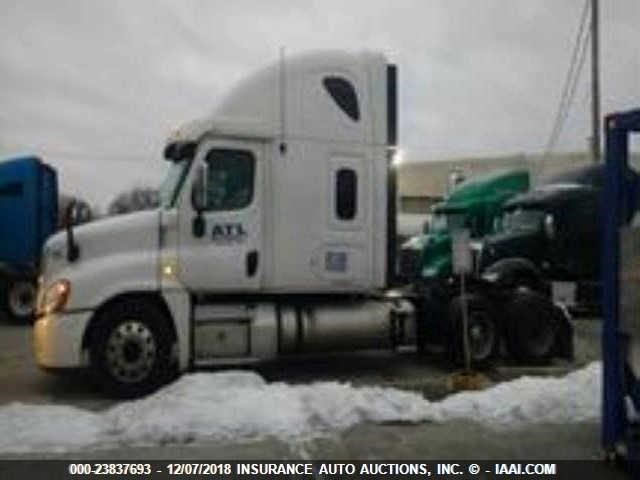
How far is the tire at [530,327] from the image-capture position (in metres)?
14.9

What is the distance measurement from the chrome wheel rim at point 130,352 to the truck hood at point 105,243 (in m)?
0.84

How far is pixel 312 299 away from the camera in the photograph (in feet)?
46.0

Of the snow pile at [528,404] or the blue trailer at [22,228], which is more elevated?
the blue trailer at [22,228]

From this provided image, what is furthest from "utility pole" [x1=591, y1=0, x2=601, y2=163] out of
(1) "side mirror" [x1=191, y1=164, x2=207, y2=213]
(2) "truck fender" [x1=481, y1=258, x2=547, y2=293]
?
(1) "side mirror" [x1=191, y1=164, x2=207, y2=213]

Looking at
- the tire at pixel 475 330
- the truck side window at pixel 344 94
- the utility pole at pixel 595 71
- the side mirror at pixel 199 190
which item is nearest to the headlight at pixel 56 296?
the side mirror at pixel 199 190

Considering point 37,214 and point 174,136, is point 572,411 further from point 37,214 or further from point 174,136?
point 37,214

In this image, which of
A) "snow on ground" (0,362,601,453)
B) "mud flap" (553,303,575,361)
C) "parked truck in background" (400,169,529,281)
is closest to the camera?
"snow on ground" (0,362,601,453)

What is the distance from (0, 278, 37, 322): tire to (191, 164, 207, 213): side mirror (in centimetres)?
1063

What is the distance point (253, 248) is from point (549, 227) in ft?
39.4

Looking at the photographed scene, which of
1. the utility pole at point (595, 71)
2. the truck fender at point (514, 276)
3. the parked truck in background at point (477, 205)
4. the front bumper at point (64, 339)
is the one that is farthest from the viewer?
the utility pole at point (595, 71)

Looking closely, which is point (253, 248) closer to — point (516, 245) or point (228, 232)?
point (228, 232)

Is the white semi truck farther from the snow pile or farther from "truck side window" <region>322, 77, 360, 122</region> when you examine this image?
the snow pile

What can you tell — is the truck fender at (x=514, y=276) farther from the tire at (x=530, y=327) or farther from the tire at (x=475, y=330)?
the tire at (x=475, y=330)

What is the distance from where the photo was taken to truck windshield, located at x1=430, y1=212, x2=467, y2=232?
26297 mm
